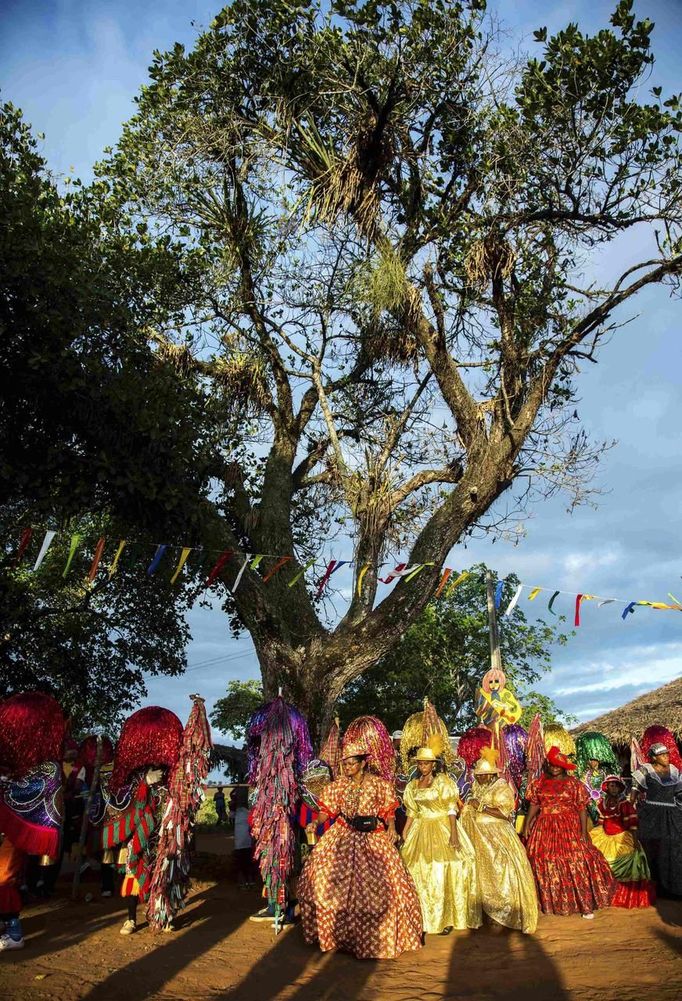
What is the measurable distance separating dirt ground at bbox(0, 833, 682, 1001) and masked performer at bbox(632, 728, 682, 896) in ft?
2.22

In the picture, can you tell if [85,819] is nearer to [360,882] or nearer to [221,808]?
[360,882]

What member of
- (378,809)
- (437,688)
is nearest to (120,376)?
(378,809)

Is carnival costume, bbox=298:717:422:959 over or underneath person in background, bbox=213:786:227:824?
underneath

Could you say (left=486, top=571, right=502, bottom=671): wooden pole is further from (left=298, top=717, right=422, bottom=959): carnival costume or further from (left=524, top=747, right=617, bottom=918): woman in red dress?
(left=298, top=717, right=422, bottom=959): carnival costume

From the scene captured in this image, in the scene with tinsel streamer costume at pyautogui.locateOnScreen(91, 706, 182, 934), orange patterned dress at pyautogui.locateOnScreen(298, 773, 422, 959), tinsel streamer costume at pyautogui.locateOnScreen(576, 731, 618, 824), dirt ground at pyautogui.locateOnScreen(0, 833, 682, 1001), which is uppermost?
tinsel streamer costume at pyautogui.locateOnScreen(576, 731, 618, 824)

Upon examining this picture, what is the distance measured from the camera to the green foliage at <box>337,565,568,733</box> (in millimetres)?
24781

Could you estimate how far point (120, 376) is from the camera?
37.5 feet

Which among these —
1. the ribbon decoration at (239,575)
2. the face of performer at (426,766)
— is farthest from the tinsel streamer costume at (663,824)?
the ribbon decoration at (239,575)

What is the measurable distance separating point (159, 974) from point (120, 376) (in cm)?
786

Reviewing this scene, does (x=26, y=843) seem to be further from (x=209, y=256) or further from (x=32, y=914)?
(x=209, y=256)

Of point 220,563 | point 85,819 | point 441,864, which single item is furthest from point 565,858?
point 220,563

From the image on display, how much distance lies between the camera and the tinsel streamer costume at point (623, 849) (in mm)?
8414

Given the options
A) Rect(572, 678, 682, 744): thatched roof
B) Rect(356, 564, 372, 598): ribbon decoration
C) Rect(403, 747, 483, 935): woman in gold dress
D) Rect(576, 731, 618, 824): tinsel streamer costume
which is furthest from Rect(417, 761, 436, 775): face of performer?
Rect(572, 678, 682, 744): thatched roof

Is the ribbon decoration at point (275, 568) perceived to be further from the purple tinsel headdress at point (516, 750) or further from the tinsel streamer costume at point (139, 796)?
the purple tinsel headdress at point (516, 750)
